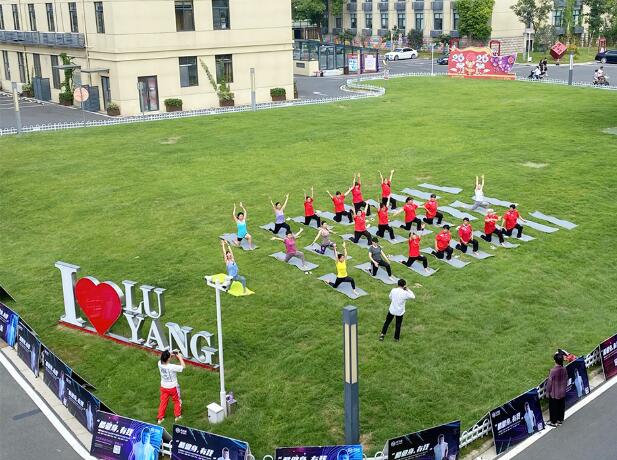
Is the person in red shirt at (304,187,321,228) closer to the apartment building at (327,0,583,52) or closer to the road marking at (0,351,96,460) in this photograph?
the road marking at (0,351,96,460)

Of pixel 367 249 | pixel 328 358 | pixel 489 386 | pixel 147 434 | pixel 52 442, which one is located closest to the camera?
pixel 147 434

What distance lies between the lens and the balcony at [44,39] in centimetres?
5456

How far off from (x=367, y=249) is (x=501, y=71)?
1766 inches

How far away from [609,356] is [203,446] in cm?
983

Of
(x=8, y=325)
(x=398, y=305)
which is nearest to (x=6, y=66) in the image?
(x=8, y=325)

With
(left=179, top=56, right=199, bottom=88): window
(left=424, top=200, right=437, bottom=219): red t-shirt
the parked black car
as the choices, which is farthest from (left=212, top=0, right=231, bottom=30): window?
the parked black car

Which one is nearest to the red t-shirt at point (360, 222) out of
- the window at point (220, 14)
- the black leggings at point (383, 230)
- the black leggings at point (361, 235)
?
the black leggings at point (361, 235)

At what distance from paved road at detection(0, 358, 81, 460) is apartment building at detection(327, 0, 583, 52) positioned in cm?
8315

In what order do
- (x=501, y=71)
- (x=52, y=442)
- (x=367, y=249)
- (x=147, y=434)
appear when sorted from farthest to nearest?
(x=501, y=71), (x=367, y=249), (x=52, y=442), (x=147, y=434)

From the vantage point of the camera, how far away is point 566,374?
1505 centimetres

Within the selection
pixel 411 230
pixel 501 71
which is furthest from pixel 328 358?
pixel 501 71

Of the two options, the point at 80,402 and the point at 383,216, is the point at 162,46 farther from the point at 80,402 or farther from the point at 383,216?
the point at 80,402

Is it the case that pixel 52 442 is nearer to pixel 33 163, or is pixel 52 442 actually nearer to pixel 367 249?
pixel 367 249

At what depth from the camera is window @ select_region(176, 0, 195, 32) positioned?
172 feet
